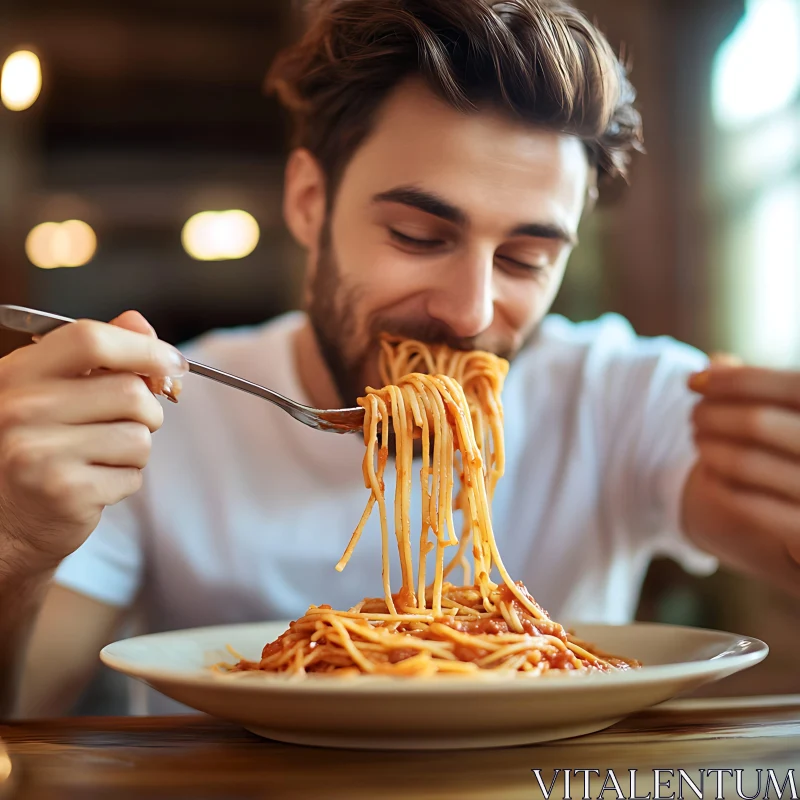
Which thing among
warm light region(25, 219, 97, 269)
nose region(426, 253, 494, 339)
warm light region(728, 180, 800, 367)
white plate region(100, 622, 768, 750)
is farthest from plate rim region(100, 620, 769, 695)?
warm light region(25, 219, 97, 269)

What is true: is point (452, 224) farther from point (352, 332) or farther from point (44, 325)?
point (44, 325)

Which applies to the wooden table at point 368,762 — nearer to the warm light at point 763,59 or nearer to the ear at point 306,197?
the ear at point 306,197

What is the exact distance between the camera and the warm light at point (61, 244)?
3.84 metres

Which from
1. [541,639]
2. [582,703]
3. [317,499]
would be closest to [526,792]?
[582,703]

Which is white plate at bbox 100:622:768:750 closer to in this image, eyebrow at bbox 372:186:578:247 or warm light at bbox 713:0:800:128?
eyebrow at bbox 372:186:578:247

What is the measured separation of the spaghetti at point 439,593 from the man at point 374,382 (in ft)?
0.44

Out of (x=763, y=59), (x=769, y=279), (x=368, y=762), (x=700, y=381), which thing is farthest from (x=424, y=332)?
(x=769, y=279)

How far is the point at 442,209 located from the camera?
3.84 feet

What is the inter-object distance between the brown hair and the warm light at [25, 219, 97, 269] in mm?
2895

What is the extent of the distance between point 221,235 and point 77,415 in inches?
128

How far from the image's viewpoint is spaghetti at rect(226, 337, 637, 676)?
0.94m

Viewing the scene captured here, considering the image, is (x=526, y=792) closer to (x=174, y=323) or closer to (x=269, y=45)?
A: (x=174, y=323)

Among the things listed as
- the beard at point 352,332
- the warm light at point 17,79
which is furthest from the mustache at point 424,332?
the warm light at point 17,79

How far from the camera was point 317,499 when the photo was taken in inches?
63.7
